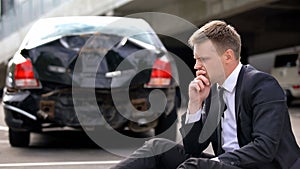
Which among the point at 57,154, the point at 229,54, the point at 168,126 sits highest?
the point at 229,54

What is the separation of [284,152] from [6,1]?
A: 31.2 m

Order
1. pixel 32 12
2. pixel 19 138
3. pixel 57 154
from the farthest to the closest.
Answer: pixel 32 12 → pixel 19 138 → pixel 57 154

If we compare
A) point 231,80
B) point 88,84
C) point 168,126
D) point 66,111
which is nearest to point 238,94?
point 231,80

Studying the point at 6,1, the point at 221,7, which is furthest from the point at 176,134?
the point at 6,1

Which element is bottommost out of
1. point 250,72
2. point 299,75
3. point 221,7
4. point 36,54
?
point 299,75

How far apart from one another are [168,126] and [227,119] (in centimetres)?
381

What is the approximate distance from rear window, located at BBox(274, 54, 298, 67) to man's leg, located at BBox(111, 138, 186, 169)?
12.6 meters

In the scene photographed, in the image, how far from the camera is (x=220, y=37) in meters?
2.66

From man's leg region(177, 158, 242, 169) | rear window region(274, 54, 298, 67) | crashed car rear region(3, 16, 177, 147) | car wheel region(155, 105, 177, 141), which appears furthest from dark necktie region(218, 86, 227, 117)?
rear window region(274, 54, 298, 67)

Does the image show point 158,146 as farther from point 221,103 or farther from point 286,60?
point 286,60

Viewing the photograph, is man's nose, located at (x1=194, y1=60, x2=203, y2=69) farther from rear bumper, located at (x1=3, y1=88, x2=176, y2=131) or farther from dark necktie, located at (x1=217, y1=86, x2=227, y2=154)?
rear bumper, located at (x1=3, y1=88, x2=176, y2=131)

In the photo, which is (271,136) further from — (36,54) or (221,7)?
(221,7)

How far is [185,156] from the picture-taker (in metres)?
3.09

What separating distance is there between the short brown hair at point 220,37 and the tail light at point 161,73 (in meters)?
3.43
